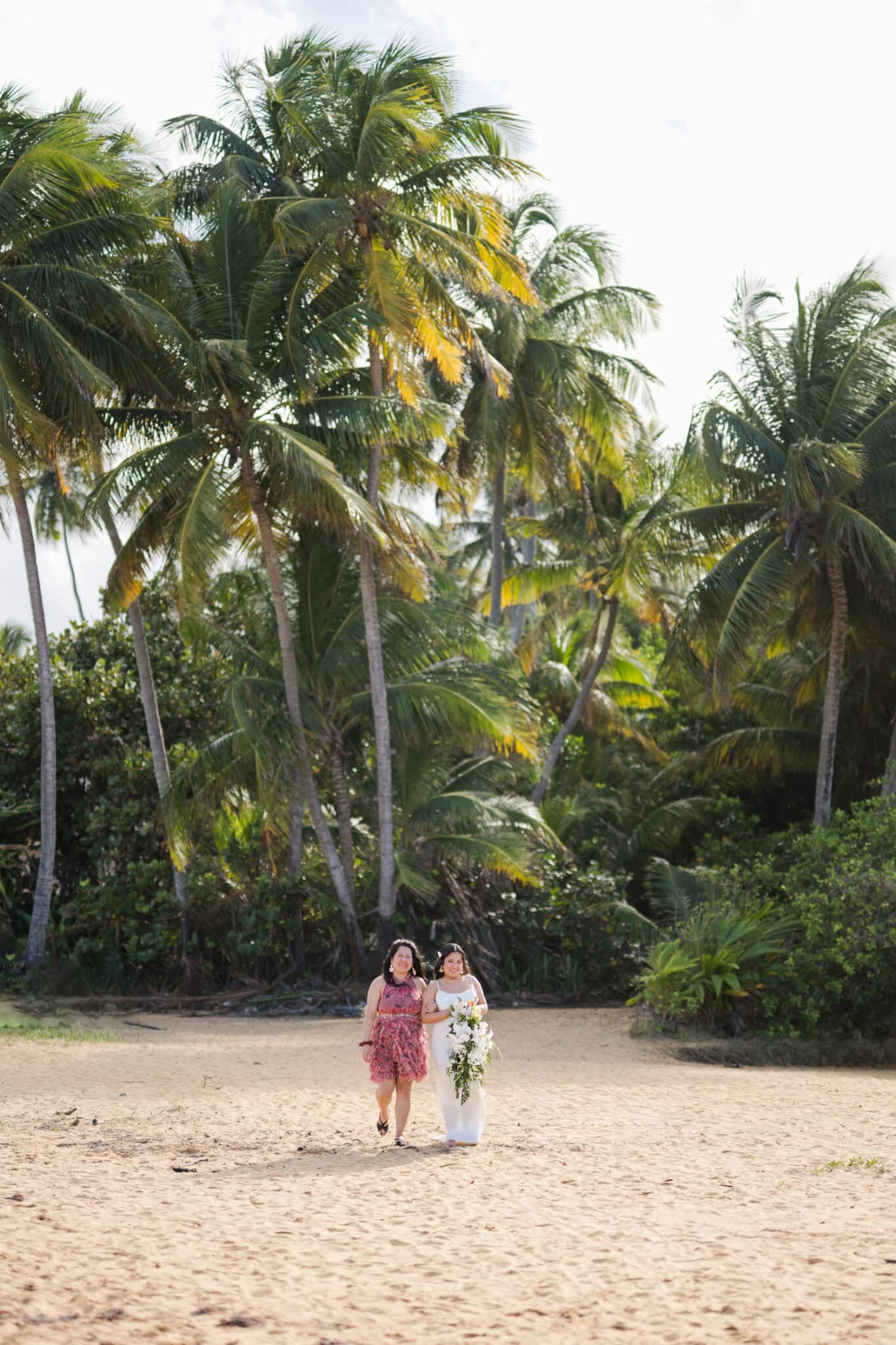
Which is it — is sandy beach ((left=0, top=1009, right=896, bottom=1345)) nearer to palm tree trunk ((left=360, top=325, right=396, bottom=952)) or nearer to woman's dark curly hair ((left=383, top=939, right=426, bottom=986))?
woman's dark curly hair ((left=383, top=939, right=426, bottom=986))

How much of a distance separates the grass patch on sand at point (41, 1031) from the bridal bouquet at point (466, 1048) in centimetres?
700

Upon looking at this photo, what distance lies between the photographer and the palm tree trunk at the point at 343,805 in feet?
59.2

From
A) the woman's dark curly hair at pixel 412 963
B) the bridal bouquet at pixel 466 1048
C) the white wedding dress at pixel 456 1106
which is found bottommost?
the white wedding dress at pixel 456 1106

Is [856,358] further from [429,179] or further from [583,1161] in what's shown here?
[583,1161]

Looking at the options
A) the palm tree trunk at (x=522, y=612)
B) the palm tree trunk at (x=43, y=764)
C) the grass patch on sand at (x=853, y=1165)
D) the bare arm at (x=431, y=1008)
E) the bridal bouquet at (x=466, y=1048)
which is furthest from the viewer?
the palm tree trunk at (x=522, y=612)

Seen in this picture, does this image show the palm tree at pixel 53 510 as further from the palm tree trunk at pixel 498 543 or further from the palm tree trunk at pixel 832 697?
the palm tree trunk at pixel 832 697

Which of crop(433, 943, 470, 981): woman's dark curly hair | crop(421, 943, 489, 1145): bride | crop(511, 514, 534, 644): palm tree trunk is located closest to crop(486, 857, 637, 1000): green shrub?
crop(511, 514, 534, 644): palm tree trunk

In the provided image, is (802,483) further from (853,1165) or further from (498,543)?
(853,1165)

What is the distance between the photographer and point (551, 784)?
24719 millimetres

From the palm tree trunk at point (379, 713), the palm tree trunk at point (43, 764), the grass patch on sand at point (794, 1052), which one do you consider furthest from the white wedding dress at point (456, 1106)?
the palm tree trunk at point (43, 764)

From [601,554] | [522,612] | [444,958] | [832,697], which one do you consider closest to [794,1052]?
[832,697]

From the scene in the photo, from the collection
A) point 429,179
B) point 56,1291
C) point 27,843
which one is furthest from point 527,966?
point 56,1291

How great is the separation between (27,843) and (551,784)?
9.94 metres

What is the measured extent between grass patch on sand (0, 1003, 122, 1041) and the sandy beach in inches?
93.2
